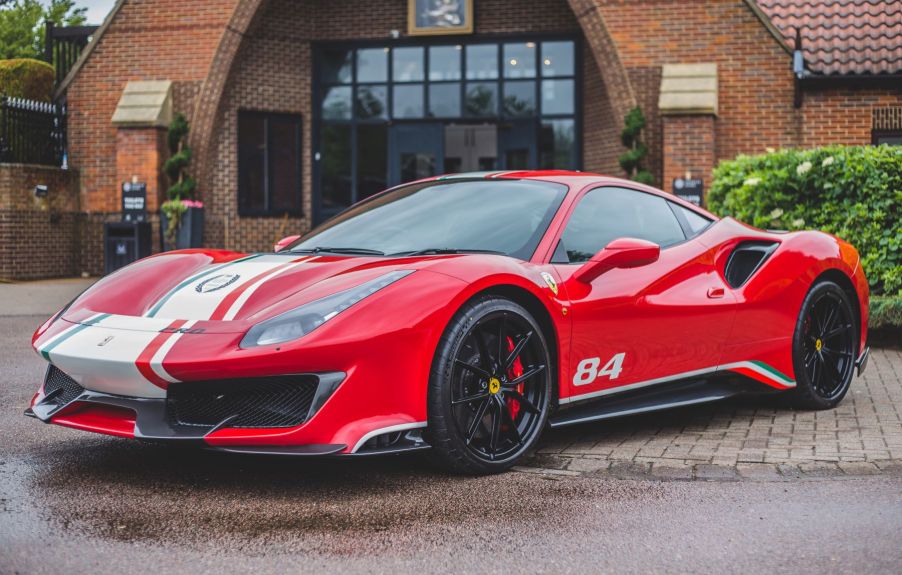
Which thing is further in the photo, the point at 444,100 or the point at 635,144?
the point at 444,100

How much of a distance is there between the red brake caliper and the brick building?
12.4m

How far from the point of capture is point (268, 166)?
20.0 metres

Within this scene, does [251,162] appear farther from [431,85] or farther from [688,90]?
[688,90]

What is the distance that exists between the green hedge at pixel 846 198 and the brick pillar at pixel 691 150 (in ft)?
21.5

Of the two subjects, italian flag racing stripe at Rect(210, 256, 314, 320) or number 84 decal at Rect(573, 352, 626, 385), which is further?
number 84 decal at Rect(573, 352, 626, 385)

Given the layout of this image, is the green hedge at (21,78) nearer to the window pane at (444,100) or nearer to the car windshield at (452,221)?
the window pane at (444,100)

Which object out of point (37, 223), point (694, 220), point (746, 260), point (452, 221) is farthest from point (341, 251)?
point (37, 223)

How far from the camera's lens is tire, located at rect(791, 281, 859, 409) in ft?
19.4

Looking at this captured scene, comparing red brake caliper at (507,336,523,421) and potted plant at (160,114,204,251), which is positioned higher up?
potted plant at (160,114,204,251)

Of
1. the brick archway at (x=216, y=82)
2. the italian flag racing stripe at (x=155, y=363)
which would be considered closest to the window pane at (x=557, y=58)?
the brick archway at (x=216, y=82)

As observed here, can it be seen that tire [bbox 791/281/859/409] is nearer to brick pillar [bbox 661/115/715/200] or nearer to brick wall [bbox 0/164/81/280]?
brick pillar [bbox 661/115/715/200]

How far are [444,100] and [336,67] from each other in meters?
2.22

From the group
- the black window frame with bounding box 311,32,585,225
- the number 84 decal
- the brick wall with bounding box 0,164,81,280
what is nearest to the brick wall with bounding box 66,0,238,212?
the brick wall with bounding box 0,164,81,280

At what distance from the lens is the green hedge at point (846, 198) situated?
348 inches
